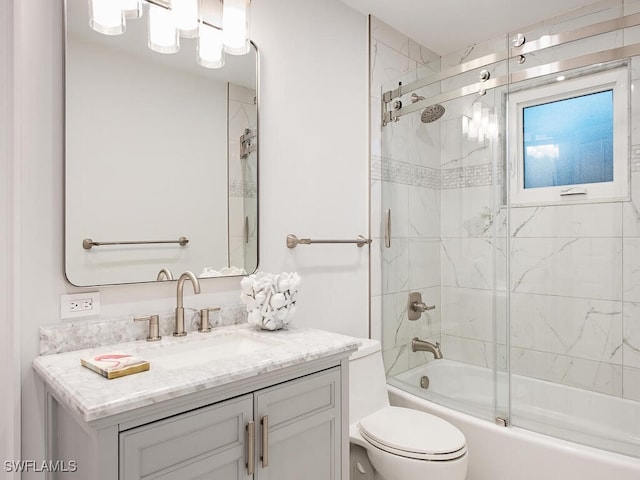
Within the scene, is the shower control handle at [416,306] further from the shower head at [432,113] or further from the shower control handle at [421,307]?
the shower head at [432,113]

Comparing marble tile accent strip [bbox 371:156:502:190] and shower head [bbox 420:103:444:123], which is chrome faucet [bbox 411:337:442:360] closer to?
marble tile accent strip [bbox 371:156:502:190]

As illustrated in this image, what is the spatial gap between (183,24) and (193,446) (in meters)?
1.37

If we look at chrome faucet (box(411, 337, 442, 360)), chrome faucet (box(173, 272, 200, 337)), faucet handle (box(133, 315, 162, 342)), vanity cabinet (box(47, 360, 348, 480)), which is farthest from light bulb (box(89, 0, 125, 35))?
chrome faucet (box(411, 337, 442, 360))

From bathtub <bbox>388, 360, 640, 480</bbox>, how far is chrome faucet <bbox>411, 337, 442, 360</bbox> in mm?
195

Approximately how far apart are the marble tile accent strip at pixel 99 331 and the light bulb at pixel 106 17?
0.95 m

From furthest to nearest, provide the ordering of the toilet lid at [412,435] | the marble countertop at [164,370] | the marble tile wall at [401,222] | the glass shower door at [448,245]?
the marble tile wall at [401,222]
the glass shower door at [448,245]
the toilet lid at [412,435]
the marble countertop at [164,370]

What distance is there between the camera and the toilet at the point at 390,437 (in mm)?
1540

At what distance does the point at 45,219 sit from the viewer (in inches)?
49.6

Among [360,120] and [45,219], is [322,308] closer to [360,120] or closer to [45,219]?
[360,120]

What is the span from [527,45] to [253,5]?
123cm

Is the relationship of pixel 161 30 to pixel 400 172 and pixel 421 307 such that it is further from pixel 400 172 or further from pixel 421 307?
pixel 421 307

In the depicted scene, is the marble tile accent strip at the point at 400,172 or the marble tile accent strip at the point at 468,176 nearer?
the marble tile accent strip at the point at 468,176

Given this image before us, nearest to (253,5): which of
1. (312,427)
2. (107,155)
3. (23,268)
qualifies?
(107,155)

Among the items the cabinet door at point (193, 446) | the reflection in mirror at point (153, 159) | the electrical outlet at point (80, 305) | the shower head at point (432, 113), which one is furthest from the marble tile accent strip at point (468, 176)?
the electrical outlet at point (80, 305)
